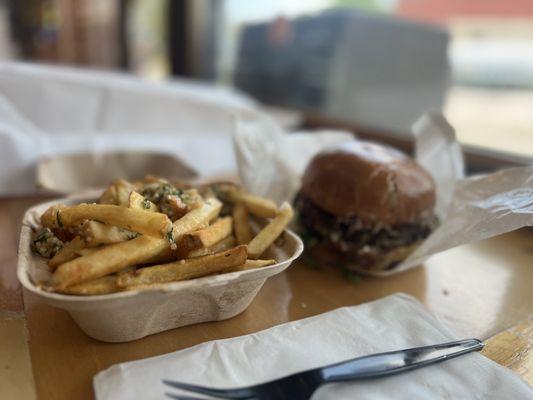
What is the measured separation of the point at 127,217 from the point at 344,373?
16.8 inches

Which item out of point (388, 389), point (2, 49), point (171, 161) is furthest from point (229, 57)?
point (388, 389)

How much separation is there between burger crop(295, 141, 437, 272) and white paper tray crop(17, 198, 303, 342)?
0.28m

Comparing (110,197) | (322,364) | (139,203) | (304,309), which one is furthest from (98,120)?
(322,364)

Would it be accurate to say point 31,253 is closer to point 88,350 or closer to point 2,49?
point 88,350

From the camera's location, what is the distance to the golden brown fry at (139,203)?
0.81 metres

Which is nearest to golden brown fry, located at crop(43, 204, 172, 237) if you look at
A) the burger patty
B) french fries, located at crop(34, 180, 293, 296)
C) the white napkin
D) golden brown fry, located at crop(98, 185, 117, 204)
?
french fries, located at crop(34, 180, 293, 296)

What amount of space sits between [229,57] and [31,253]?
114 inches

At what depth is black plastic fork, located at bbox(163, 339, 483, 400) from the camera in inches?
26.0

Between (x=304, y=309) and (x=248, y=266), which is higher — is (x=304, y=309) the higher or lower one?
the lower one

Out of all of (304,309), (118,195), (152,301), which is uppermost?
(118,195)

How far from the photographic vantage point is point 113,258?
726mm

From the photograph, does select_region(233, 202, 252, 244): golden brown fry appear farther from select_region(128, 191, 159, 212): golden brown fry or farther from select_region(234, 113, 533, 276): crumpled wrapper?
select_region(234, 113, 533, 276): crumpled wrapper

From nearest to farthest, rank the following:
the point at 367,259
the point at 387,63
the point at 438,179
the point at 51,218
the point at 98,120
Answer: the point at 51,218 < the point at 367,259 < the point at 438,179 < the point at 98,120 < the point at 387,63

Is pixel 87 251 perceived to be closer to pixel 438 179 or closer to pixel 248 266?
pixel 248 266
